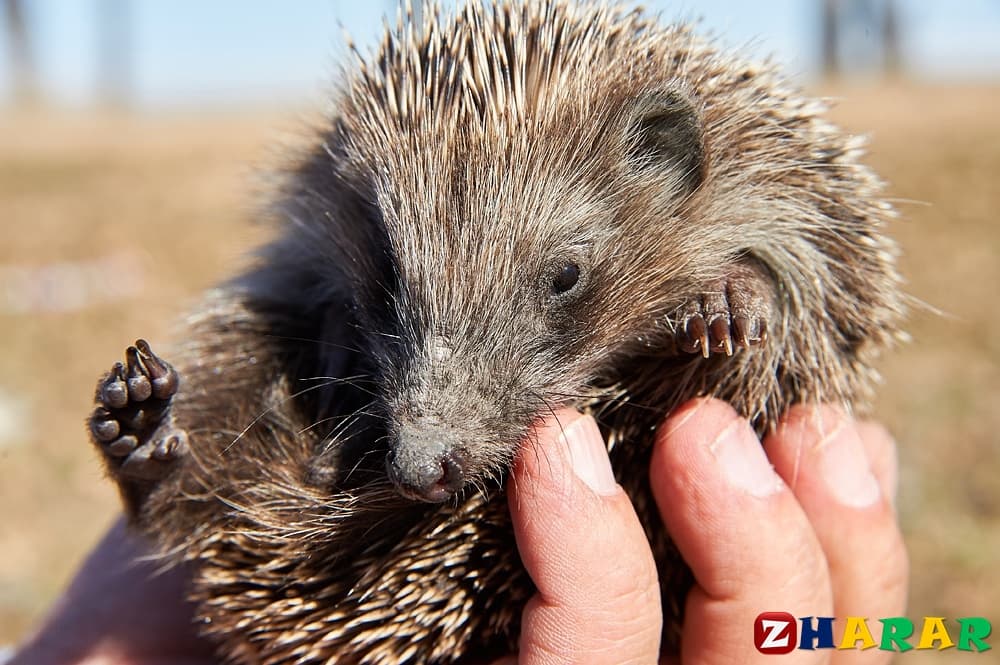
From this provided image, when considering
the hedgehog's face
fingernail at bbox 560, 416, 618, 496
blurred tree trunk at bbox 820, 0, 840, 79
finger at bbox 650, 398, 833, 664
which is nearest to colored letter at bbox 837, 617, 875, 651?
finger at bbox 650, 398, 833, 664

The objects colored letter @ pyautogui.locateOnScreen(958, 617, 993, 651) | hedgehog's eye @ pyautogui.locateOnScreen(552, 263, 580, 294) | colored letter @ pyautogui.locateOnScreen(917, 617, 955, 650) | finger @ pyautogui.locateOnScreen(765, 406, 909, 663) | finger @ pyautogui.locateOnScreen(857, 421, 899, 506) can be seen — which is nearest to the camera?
hedgehog's eye @ pyautogui.locateOnScreen(552, 263, 580, 294)

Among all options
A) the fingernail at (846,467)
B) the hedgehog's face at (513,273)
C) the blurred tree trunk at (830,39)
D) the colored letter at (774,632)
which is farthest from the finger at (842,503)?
the blurred tree trunk at (830,39)

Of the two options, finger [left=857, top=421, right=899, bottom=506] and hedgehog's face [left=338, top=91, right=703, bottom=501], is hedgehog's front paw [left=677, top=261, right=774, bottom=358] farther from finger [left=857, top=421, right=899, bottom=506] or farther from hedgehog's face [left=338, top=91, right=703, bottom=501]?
finger [left=857, top=421, right=899, bottom=506]

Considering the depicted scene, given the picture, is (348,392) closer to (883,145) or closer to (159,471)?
(159,471)

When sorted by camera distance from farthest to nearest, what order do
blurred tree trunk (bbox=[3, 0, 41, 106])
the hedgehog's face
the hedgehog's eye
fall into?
blurred tree trunk (bbox=[3, 0, 41, 106]) → the hedgehog's eye → the hedgehog's face

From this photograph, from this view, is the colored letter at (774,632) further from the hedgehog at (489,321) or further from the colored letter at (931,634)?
the colored letter at (931,634)

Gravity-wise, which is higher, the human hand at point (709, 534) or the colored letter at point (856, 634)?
the human hand at point (709, 534)

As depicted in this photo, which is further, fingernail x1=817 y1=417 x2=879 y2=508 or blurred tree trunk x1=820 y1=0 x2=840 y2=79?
blurred tree trunk x1=820 y1=0 x2=840 y2=79

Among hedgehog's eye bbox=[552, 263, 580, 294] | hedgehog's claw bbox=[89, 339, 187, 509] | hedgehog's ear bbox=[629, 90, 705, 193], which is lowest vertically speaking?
hedgehog's claw bbox=[89, 339, 187, 509]
